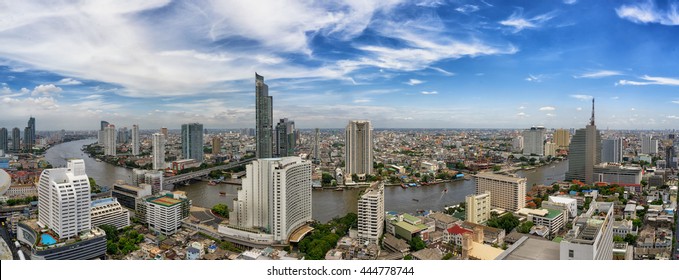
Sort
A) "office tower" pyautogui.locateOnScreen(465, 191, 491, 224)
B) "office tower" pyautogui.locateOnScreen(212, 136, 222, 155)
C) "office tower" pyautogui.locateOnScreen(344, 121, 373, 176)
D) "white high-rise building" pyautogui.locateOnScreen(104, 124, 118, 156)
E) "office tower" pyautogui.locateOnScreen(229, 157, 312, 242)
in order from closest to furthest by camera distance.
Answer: "white high-rise building" pyautogui.locateOnScreen(104, 124, 118, 156) < "office tower" pyautogui.locateOnScreen(229, 157, 312, 242) < "office tower" pyautogui.locateOnScreen(465, 191, 491, 224) < "office tower" pyautogui.locateOnScreen(212, 136, 222, 155) < "office tower" pyautogui.locateOnScreen(344, 121, 373, 176)

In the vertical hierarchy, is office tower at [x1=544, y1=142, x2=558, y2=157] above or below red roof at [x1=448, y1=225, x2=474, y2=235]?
above

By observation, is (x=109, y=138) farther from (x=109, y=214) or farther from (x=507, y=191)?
(x=507, y=191)

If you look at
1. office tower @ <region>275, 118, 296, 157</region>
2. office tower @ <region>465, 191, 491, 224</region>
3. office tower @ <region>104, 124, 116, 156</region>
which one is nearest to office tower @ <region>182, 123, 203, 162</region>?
office tower @ <region>275, 118, 296, 157</region>

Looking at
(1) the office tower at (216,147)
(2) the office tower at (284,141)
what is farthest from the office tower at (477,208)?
(1) the office tower at (216,147)

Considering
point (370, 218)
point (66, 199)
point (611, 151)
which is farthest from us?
point (611, 151)

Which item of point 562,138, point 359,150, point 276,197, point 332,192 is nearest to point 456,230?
point 276,197

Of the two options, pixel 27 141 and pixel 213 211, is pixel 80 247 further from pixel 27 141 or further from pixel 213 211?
pixel 213 211

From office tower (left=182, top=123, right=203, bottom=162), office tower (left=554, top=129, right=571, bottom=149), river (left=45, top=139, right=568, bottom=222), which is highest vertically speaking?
office tower (left=554, top=129, right=571, bottom=149)

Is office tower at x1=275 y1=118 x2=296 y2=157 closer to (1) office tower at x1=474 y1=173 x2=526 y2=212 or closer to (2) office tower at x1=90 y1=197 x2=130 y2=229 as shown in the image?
(2) office tower at x1=90 y1=197 x2=130 y2=229
